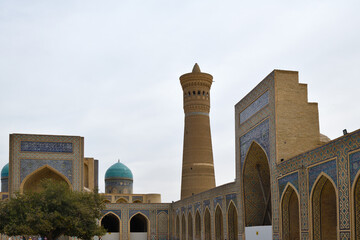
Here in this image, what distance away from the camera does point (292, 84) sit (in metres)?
15.2

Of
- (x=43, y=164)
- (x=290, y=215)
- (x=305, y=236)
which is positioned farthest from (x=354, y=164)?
(x=43, y=164)

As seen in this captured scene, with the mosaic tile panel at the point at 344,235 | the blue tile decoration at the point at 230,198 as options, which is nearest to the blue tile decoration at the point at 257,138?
the blue tile decoration at the point at 230,198

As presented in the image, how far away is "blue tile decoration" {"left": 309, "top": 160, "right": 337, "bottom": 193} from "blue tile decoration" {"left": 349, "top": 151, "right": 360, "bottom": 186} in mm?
802

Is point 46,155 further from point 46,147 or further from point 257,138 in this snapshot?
point 257,138

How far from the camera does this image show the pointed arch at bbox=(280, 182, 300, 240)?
14.1 m

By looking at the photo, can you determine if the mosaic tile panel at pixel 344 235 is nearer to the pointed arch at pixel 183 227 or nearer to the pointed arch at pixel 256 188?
the pointed arch at pixel 256 188

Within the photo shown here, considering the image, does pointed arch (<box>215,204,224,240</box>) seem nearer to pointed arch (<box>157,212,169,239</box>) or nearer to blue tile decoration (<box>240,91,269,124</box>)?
blue tile decoration (<box>240,91,269,124</box>)

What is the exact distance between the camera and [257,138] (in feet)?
54.5

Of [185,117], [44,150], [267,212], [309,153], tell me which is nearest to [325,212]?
[309,153]

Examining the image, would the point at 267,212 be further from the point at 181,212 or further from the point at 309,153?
the point at 181,212

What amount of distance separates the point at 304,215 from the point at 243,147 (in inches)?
226

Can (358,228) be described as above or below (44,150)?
below

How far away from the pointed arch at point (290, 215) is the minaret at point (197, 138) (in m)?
16.7

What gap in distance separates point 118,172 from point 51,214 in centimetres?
2782
